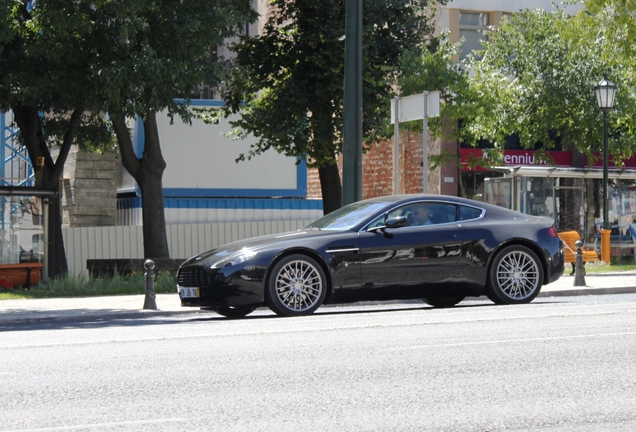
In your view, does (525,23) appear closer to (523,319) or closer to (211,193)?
(211,193)

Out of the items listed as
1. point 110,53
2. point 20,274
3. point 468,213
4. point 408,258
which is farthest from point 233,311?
point 20,274

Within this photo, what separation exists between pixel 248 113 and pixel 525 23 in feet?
Answer: 35.1

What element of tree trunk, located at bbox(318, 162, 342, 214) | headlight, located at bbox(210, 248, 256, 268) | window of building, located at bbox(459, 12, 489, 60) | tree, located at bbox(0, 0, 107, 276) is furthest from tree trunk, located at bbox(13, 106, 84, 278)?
window of building, located at bbox(459, 12, 489, 60)

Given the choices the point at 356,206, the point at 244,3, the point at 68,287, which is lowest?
the point at 68,287

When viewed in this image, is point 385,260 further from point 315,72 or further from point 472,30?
point 472,30

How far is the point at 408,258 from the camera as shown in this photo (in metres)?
13.2

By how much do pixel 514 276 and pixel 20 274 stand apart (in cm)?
1059

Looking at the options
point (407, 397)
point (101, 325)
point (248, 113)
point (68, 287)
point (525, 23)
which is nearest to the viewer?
point (407, 397)

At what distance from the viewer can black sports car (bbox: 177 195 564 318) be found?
41.6 ft

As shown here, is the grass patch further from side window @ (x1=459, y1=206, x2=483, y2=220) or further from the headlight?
side window @ (x1=459, y1=206, x2=483, y2=220)

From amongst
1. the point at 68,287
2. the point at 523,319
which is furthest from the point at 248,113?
the point at 523,319

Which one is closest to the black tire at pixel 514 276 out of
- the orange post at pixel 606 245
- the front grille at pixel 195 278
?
the front grille at pixel 195 278

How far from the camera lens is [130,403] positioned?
263 inches

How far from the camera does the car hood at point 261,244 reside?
41.8 feet
